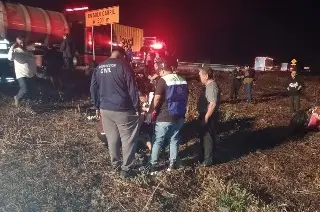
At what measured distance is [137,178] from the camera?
5.50 metres

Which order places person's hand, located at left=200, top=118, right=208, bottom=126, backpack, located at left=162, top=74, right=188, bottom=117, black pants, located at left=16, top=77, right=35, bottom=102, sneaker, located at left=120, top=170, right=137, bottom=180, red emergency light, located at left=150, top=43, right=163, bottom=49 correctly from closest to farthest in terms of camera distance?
sneaker, located at left=120, top=170, right=137, bottom=180 → backpack, located at left=162, top=74, right=188, bottom=117 → person's hand, located at left=200, top=118, right=208, bottom=126 → black pants, located at left=16, top=77, right=35, bottom=102 → red emergency light, located at left=150, top=43, right=163, bottom=49

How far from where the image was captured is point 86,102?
10617 millimetres

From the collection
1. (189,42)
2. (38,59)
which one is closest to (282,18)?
(189,42)

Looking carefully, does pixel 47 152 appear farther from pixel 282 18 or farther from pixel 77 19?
pixel 282 18

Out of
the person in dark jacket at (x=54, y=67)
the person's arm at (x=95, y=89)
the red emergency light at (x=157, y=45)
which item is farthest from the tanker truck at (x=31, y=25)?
the person's arm at (x=95, y=89)

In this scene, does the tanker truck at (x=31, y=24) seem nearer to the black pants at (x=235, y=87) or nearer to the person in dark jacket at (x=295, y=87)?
the black pants at (x=235, y=87)

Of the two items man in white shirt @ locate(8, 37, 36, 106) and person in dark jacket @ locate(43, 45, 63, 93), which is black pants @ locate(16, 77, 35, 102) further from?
person in dark jacket @ locate(43, 45, 63, 93)

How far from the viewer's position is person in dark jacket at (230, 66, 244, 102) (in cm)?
1332

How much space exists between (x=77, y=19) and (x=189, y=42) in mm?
32328

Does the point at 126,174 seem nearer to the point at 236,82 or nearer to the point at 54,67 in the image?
the point at 54,67

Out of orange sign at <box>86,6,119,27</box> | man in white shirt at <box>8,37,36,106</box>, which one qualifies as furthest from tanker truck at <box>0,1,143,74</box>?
man in white shirt at <box>8,37,36,106</box>

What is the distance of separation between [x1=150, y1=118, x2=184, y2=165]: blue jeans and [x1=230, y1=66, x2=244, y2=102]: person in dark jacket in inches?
302

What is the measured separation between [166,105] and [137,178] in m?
1.21

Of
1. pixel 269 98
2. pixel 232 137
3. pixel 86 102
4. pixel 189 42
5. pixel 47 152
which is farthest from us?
pixel 189 42
